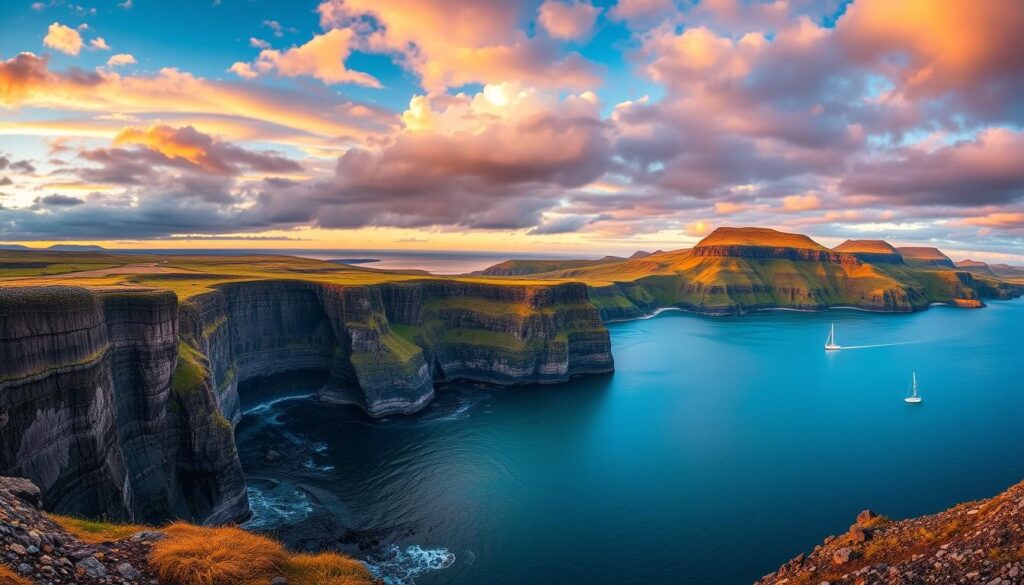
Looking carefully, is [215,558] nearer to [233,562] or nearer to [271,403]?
[233,562]

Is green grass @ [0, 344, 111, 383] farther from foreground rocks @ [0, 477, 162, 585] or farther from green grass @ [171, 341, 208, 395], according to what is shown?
foreground rocks @ [0, 477, 162, 585]

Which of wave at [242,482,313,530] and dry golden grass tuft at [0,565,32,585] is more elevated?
A: dry golden grass tuft at [0,565,32,585]

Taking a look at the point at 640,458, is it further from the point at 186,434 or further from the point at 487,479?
the point at 186,434

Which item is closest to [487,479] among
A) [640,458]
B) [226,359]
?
[640,458]

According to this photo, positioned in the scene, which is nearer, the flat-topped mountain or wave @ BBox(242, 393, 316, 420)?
the flat-topped mountain

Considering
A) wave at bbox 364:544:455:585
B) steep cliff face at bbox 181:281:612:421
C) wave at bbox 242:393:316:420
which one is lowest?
wave at bbox 364:544:455:585

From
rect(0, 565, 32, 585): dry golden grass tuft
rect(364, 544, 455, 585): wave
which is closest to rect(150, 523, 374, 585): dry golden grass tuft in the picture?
rect(0, 565, 32, 585): dry golden grass tuft
